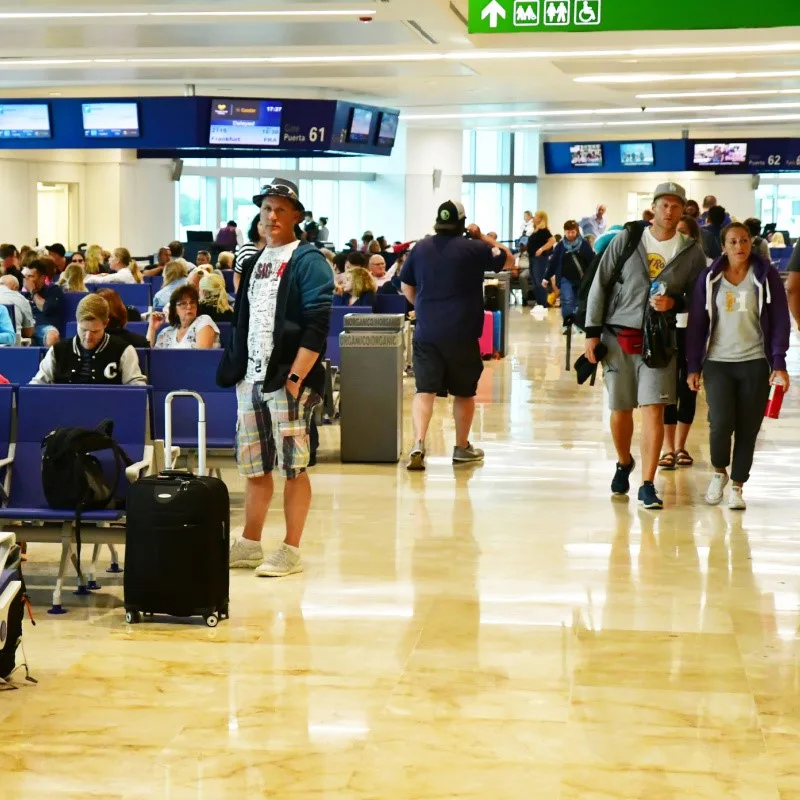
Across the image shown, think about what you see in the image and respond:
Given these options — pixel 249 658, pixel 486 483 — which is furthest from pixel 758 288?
pixel 249 658

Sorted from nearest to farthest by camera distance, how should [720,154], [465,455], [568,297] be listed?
[465,455] < [568,297] < [720,154]

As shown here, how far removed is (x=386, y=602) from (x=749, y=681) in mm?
1665

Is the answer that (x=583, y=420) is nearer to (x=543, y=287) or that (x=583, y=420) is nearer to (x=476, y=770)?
(x=476, y=770)

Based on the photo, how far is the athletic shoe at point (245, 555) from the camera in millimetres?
6629

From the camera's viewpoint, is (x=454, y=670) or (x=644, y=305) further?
(x=644, y=305)

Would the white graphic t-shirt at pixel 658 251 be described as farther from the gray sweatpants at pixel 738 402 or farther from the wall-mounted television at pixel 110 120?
the wall-mounted television at pixel 110 120

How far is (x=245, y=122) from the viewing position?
2175 centimetres

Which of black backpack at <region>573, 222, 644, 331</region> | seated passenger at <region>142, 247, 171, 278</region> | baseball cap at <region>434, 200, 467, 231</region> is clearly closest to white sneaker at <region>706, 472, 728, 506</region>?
black backpack at <region>573, 222, 644, 331</region>

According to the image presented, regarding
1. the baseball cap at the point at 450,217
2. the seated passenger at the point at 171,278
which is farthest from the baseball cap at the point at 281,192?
the seated passenger at the point at 171,278

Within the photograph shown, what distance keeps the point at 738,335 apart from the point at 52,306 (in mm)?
7041

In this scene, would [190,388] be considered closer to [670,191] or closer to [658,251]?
[658,251]

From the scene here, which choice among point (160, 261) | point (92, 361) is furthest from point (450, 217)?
point (160, 261)

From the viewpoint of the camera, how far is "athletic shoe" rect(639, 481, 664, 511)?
26.0 ft

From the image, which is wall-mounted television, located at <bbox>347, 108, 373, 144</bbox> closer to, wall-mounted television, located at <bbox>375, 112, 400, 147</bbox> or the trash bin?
wall-mounted television, located at <bbox>375, 112, 400, 147</bbox>
